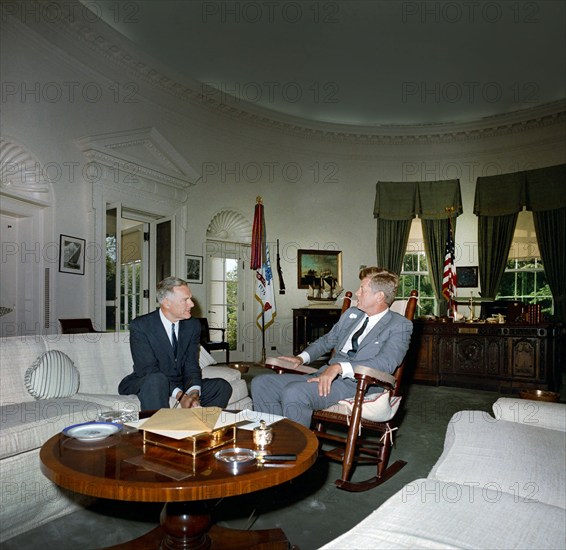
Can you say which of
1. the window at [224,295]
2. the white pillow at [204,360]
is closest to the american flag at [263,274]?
the window at [224,295]

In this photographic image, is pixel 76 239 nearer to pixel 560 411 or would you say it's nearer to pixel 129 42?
pixel 129 42

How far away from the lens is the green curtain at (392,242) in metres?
9.80

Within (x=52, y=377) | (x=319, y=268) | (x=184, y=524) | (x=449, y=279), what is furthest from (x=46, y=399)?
(x=319, y=268)

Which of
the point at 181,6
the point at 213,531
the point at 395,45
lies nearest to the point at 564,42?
the point at 395,45

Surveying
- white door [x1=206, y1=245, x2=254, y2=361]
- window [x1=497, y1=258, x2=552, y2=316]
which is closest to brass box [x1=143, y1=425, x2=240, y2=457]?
white door [x1=206, y1=245, x2=254, y2=361]

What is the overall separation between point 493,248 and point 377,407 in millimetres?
7253

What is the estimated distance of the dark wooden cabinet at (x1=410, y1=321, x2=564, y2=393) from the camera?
5.86m

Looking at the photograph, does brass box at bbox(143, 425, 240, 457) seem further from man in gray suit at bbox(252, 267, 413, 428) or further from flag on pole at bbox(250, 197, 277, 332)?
flag on pole at bbox(250, 197, 277, 332)

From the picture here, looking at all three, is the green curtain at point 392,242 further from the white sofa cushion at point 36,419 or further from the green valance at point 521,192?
the white sofa cushion at point 36,419

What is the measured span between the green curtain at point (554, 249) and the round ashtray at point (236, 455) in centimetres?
827

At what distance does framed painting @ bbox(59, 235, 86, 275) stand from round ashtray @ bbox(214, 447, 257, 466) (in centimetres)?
495

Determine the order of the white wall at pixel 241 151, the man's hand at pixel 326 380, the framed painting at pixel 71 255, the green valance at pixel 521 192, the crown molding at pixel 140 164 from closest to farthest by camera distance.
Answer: the man's hand at pixel 326 380
the white wall at pixel 241 151
the framed painting at pixel 71 255
the crown molding at pixel 140 164
the green valance at pixel 521 192

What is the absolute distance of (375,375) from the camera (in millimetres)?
2705

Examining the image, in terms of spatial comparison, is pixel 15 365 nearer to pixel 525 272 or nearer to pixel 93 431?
pixel 93 431
